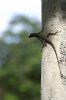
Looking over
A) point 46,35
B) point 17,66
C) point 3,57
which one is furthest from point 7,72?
point 46,35

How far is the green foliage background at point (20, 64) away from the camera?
10977mm

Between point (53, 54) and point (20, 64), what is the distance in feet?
34.5

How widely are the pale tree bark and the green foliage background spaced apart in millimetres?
8985

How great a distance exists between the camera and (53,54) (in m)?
1.45

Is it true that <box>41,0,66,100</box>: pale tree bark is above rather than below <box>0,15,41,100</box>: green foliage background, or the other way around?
above

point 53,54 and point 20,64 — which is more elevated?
point 53,54

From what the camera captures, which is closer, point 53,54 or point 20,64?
point 53,54

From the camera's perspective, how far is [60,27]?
1.44 meters

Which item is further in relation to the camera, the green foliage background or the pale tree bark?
the green foliage background

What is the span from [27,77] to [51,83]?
33.0 feet

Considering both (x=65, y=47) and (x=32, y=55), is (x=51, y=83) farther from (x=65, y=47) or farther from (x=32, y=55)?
(x=32, y=55)

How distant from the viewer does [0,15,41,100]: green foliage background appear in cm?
1098

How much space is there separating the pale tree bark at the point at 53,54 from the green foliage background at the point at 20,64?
354 inches

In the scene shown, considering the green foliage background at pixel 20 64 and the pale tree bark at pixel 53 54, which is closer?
the pale tree bark at pixel 53 54
